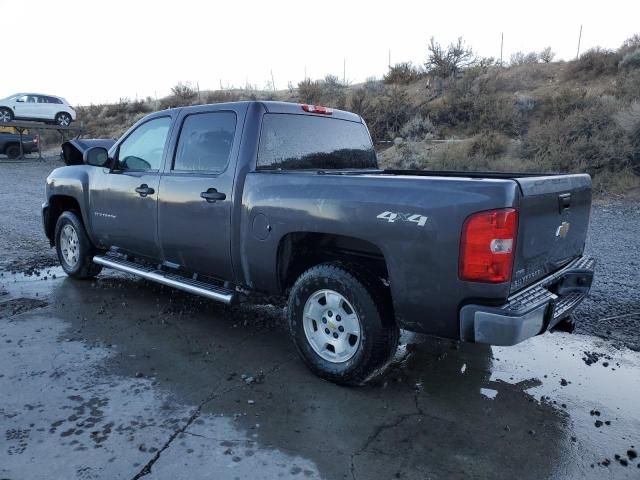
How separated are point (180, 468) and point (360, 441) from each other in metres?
1.01

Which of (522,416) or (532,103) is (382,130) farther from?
(522,416)

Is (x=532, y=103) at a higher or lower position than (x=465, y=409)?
higher

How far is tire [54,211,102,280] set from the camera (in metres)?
6.10

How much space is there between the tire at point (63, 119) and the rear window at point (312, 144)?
27.4 metres

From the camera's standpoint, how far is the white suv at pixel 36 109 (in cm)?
2658

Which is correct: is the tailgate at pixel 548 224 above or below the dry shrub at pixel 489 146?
above

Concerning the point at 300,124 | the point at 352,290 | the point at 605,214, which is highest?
the point at 300,124

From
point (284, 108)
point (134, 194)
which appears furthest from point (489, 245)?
point (134, 194)

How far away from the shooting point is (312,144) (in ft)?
15.3

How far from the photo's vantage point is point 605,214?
9.77 metres

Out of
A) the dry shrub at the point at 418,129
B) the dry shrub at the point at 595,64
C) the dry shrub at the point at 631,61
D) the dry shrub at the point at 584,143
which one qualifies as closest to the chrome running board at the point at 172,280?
the dry shrub at the point at 584,143

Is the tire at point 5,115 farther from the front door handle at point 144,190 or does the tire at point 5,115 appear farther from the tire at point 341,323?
the tire at point 341,323

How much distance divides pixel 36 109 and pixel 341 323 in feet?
94.3

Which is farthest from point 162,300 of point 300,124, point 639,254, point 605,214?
point 605,214
